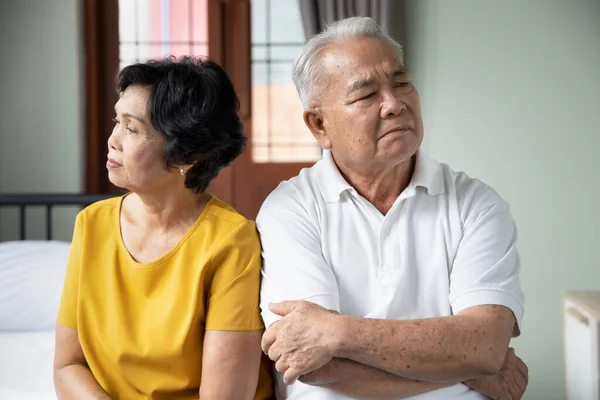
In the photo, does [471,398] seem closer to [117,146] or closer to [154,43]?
[117,146]

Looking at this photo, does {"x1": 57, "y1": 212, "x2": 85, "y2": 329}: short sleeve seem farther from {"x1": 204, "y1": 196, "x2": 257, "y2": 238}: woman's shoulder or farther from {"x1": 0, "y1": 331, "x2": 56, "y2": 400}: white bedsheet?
{"x1": 0, "y1": 331, "x2": 56, "y2": 400}: white bedsheet

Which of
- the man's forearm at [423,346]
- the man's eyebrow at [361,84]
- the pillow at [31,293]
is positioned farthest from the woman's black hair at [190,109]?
the pillow at [31,293]

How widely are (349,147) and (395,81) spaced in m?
0.15

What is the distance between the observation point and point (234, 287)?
1408 mm

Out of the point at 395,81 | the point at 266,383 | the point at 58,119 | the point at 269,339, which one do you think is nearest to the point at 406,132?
the point at 395,81

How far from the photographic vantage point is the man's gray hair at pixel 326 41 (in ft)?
4.86

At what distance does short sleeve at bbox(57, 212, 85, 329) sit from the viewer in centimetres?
149

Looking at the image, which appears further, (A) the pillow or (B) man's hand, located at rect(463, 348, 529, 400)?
(A) the pillow

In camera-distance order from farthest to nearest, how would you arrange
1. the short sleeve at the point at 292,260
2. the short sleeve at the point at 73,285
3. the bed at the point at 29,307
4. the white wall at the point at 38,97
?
the white wall at the point at 38,97 → the bed at the point at 29,307 → the short sleeve at the point at 73,285 → the short sleeve at the point at 292,260

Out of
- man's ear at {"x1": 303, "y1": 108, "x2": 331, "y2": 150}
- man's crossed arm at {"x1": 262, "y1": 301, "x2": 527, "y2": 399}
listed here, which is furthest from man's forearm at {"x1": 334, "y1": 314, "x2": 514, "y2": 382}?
man's ear at {"x1": 303, "y1": 108, "x2": 331, "y2": 150}

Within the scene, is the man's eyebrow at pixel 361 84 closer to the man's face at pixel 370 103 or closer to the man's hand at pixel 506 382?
the man's face at pixel 370 103

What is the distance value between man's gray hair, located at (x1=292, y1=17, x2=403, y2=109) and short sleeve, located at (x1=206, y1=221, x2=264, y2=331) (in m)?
0.33

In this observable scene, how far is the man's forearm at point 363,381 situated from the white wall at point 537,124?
2511mm

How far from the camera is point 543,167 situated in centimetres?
370
